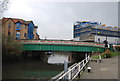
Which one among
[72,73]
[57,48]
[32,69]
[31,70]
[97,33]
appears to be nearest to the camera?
[72,73]

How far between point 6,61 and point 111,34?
66.8 m

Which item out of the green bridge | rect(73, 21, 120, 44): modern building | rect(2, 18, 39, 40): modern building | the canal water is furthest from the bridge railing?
rect(73, 21, 120, 44): modern building

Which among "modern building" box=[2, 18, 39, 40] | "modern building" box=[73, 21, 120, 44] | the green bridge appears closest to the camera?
the green bridge

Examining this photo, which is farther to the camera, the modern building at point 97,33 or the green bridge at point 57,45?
the modern building at point 97,33

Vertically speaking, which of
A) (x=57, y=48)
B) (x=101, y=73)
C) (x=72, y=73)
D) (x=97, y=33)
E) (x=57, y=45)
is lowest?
(x=101, y=73)

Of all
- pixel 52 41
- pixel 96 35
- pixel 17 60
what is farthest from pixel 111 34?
pixel 17 60

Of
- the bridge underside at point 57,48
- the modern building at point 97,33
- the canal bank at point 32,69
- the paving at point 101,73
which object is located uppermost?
the modern building at point 97,33

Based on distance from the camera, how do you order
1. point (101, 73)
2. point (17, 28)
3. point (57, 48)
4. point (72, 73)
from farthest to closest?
point (17, 28) → point (57, 48) → point (101, 73) → point (72, 73)

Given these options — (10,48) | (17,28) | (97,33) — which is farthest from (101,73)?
(97,33)

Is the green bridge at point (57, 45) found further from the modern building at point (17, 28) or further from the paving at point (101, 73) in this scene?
the paving at point (101, 73)

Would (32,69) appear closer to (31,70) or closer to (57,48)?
(31,70)

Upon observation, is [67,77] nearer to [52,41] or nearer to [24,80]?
[24,80]

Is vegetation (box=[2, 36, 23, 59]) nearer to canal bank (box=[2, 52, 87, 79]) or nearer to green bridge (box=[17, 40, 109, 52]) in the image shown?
canal bank (box=[2, 52, 87, 79])

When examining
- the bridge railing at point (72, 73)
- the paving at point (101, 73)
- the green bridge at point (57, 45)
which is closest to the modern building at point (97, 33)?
the green bridge at point (57, 45)
